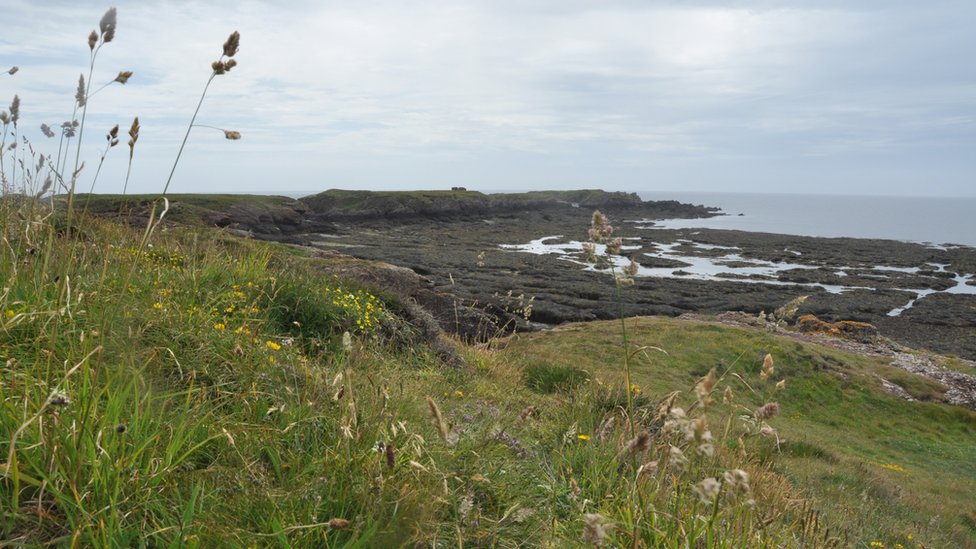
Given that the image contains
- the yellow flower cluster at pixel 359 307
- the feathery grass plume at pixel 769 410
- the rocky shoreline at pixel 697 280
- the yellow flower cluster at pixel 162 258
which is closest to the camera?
the feathery grass plume at pixel 769 410

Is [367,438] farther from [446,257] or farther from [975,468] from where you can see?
[446,257]

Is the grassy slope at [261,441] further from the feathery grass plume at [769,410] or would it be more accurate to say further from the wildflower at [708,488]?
the wildflower at [708,488]

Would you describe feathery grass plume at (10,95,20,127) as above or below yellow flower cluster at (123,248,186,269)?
above

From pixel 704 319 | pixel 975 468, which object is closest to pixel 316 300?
pixel 975 468

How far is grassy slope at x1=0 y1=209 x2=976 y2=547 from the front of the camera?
2553 millimetres

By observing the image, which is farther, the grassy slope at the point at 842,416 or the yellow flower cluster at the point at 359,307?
the grassy slope at the point at 842,416

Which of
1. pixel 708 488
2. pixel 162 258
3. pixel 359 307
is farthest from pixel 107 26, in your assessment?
pixel 359 307

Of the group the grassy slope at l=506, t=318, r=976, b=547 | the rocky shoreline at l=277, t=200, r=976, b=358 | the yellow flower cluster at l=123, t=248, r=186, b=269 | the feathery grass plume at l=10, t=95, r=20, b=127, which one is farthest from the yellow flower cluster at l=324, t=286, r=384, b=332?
the rocky shoreline at l=277, t=200, r=976, b=358

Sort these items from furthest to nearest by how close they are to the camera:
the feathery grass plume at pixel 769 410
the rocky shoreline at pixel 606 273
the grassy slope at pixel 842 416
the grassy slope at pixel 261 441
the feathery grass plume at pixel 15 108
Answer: the rocky shoreline at pixel 606 273
the grassy slope at pixel 842 416
the feathery grass plume at pixel 15 108
the grassy slope at pixel 261 441
the feathery grass plume at pixel 769 410

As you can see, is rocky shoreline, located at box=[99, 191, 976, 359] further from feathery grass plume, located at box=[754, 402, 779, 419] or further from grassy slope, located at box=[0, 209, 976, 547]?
feathery grass plume, located at box=[754, 402, 779, 419]

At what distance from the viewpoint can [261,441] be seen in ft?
10.9

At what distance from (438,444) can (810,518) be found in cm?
215

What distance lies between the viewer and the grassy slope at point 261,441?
255cm

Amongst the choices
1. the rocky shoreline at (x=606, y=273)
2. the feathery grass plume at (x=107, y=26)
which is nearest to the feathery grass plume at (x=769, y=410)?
the feathery grass plume at (x=107, y=26)
